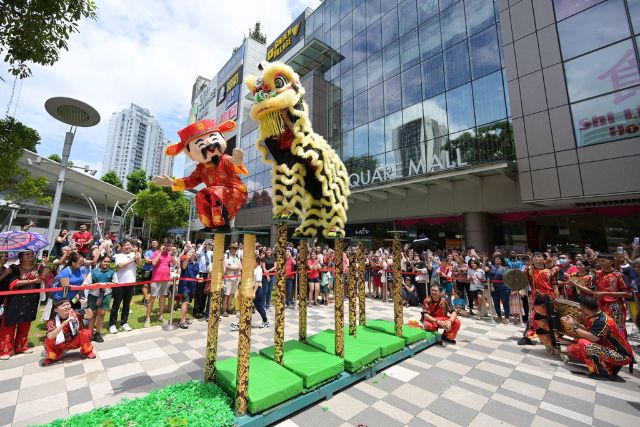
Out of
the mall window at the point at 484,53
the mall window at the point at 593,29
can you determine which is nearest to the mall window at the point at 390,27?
the mall window at the point at 484,53

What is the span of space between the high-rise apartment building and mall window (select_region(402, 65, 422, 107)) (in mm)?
65686

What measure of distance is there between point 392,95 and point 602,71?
32.3ft

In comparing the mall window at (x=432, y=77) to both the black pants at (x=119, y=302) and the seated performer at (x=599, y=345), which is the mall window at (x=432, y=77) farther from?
the black pants at (x=119, y=302)

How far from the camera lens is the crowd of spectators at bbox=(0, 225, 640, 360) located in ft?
15.9

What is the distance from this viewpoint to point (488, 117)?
1384cm

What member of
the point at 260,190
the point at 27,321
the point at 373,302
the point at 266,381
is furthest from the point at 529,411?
the point at 260,190

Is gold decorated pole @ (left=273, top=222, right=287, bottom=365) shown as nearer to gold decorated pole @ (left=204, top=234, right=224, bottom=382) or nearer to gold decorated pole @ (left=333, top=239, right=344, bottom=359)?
gold decorated pole @ (left=204, top=234, right=224, bottom=382)

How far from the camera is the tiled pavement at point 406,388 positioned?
10.3 ft

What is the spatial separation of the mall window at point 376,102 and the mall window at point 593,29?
9.19 m

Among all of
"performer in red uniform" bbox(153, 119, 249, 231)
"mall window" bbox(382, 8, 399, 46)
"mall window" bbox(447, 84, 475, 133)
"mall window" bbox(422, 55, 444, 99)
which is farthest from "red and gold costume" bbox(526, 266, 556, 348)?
"mall window" bbox(382, 8, 399, 46)

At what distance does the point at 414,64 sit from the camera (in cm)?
1705

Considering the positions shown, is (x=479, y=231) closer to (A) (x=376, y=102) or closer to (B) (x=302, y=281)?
(A) (x=376, y=102)

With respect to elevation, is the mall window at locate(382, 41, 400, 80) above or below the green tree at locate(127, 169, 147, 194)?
above

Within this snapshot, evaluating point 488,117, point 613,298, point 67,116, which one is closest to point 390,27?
point 488,117
